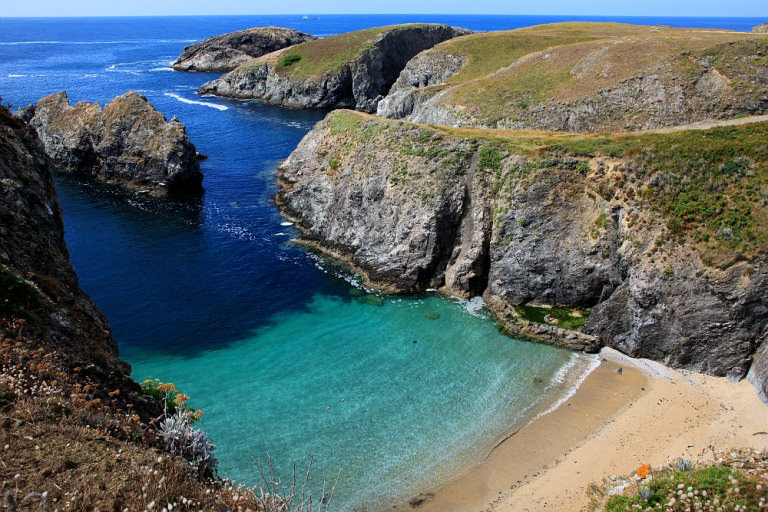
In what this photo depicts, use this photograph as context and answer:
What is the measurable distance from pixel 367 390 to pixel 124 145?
204 feet

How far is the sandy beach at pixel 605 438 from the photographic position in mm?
28047

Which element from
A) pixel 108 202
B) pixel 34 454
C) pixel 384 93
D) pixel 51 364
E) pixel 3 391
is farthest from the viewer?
pixel 384 93

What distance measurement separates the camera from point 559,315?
43312mm

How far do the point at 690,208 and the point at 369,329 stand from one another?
28.0m

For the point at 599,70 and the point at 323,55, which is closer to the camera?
the point at 599,70

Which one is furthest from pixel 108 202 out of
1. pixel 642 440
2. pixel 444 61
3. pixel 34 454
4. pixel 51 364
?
pixel 444 61

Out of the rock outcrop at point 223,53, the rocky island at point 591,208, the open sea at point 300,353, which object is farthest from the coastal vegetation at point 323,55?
the open sea at point 300,353

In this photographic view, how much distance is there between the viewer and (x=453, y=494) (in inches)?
1114

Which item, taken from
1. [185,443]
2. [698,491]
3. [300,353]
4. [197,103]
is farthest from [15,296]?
[197,103]

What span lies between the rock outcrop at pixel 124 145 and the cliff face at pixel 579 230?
27364 mm

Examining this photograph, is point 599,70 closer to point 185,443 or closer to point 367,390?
point 367,390

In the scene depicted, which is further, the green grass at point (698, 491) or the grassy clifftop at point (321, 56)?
the grassy clifftop at point (321, 56)

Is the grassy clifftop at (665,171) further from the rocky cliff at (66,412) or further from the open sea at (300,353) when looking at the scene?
the rocky cliff at (66,412)

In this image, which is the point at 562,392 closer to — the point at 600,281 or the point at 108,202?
the point at 600,281
